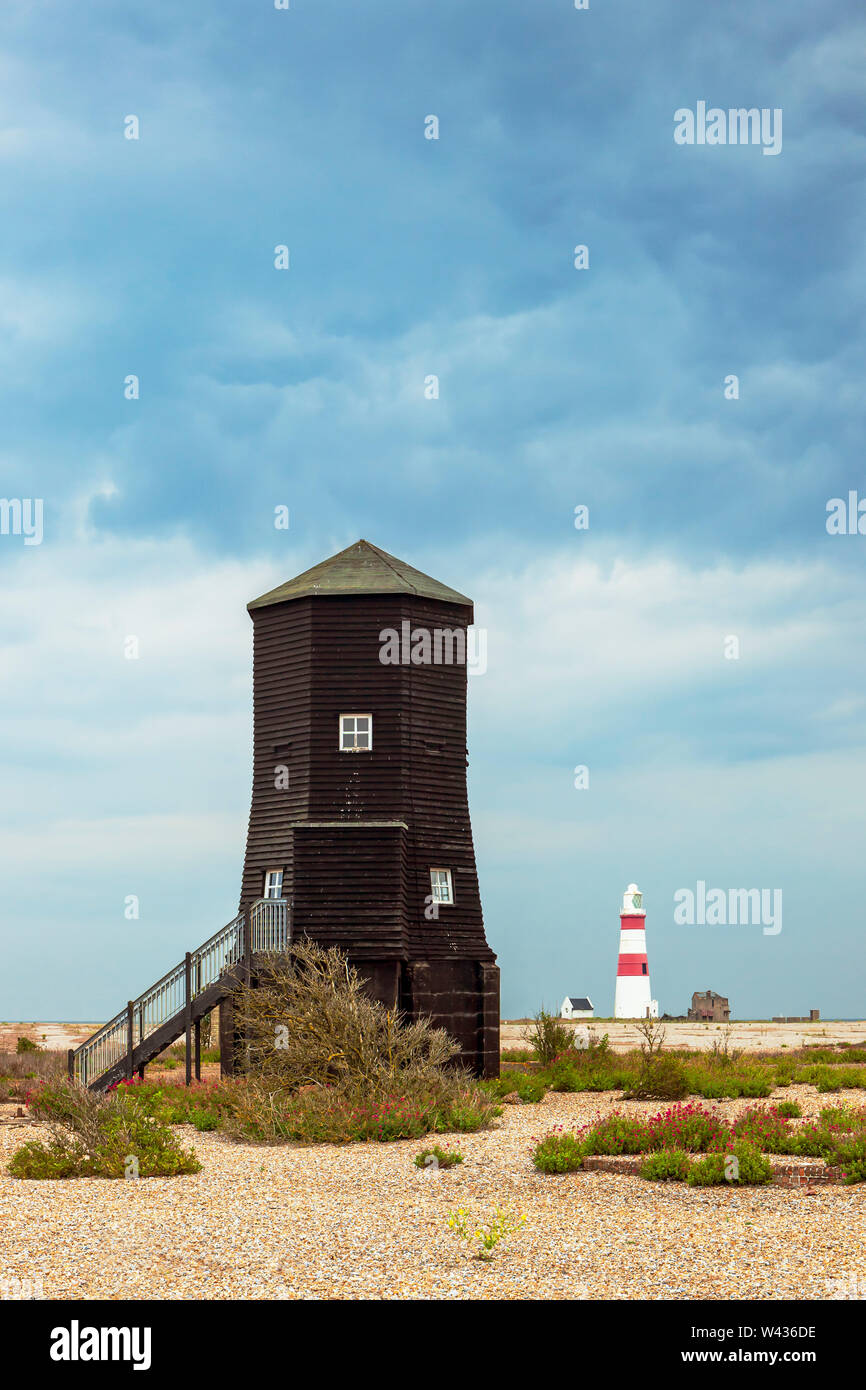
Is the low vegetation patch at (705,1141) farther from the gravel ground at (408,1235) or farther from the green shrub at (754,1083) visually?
the green shrub at (754,1083)

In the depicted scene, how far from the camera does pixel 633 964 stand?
2662 inches

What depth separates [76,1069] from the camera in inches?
997

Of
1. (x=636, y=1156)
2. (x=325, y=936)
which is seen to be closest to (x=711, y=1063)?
(x=325, y=936)

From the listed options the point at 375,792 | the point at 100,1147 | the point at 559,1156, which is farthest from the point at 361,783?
the point at 559,1156

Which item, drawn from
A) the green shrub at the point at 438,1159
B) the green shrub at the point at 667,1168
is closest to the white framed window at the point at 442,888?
the green shrub at the point at 438,1159

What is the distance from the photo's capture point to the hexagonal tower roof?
94.0ft

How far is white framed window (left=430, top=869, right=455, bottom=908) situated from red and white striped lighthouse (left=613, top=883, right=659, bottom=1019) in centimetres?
4038

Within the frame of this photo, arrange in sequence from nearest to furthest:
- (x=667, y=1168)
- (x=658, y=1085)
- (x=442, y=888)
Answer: (x=667, y=1168)
(x=658, y=1085)
(x=442, y=888)

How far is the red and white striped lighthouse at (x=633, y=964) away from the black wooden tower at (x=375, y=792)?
40.3 meters

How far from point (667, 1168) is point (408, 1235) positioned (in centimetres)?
387

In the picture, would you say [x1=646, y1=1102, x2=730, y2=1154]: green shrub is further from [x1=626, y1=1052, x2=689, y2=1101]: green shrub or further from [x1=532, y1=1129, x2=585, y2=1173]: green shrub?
[x1=626, y1=1052, x2=689, y2=1101]: green shrub

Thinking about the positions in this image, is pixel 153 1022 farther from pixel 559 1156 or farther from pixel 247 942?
pixel 559 1156

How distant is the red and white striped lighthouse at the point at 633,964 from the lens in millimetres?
67500
